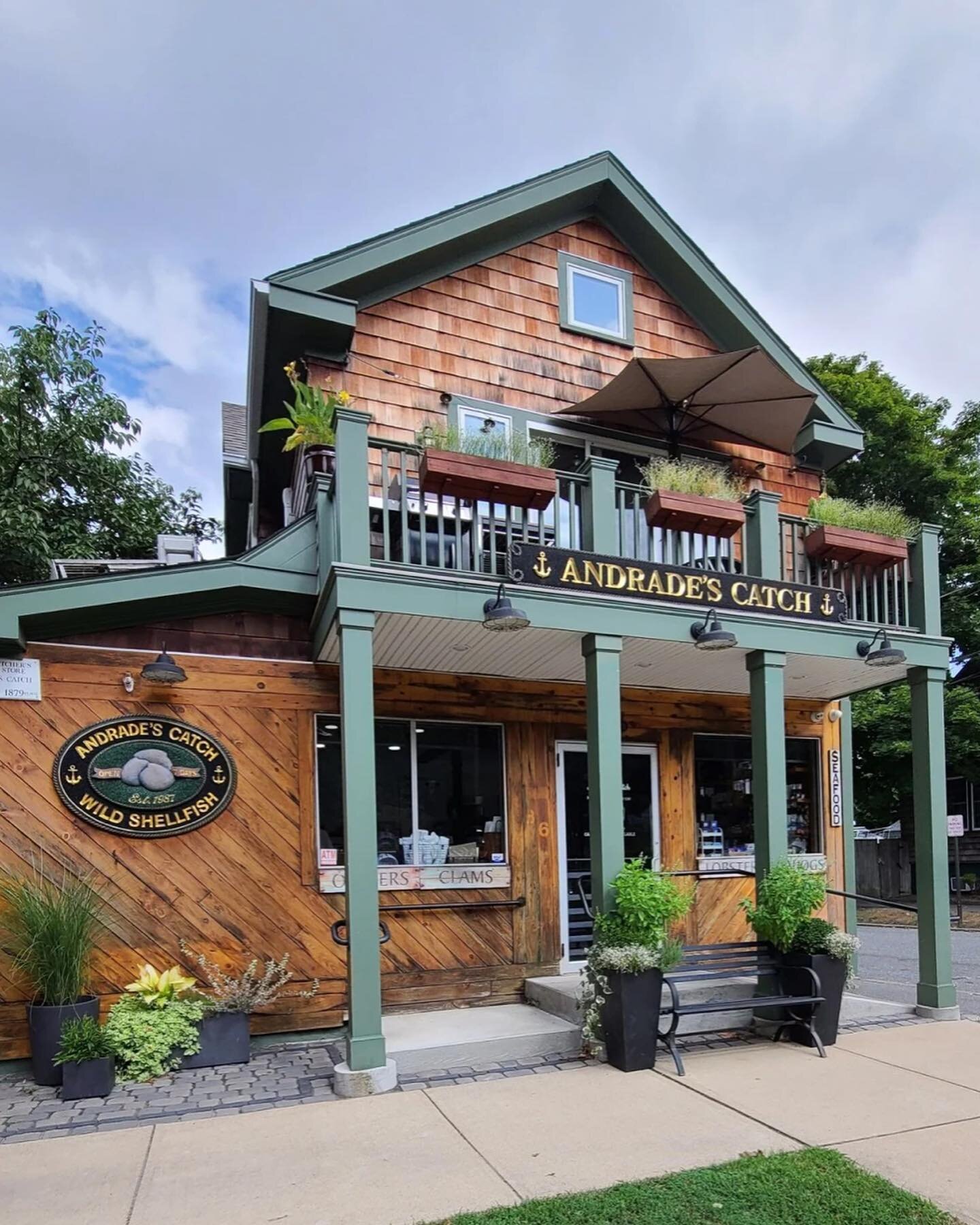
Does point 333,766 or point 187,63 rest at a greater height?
point 187,63

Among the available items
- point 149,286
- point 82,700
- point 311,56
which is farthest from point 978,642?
point 149,286

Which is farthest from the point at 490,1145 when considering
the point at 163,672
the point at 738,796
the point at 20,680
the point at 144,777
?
the point at 738,796

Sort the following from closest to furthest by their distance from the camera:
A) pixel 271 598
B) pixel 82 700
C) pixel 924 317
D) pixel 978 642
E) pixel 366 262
Result: pixel 82 700 → pixel 271 598 → pixel 366 262 → pixel 978 642 → pixel 924 317

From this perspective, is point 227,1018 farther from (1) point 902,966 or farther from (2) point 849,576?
(1) point 902,966

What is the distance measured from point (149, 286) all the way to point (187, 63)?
51.7ft

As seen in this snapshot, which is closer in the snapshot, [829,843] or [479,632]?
[479,632]

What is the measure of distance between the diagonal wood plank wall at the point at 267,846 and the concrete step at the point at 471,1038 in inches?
18.7

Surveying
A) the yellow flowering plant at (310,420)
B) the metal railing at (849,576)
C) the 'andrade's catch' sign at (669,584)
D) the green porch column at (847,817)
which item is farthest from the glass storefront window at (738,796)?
the yellow flowering plant at (310,420)

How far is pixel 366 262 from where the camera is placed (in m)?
7.08

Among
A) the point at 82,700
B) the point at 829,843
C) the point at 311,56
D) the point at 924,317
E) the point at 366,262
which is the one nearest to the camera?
the point at 82,700

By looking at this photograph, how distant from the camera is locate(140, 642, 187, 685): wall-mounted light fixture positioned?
5.78 meters

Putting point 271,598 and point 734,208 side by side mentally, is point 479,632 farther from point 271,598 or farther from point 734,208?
point 734,208

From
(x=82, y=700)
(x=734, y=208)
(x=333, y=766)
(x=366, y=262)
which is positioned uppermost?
(x=734, y=208)

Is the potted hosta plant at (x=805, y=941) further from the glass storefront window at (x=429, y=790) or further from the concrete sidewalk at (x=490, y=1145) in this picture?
the glass storefront window at (x=429, y=790)
